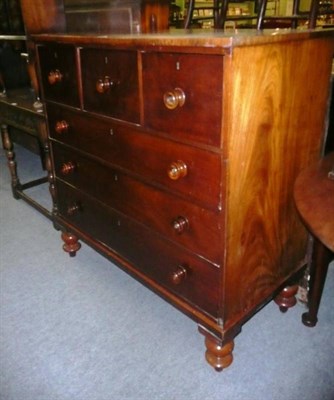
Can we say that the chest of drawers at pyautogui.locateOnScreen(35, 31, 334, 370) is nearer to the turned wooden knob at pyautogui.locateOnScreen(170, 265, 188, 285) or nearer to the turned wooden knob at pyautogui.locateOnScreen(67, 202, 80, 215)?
the turned wooden knob at pyautogui.locateOnScreen(170, 265, 188, 285)

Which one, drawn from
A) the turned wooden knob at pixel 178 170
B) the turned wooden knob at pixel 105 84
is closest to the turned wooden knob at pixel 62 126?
the turned wooden knob at pixel 105 84

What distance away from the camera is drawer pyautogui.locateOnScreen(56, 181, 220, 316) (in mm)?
1195

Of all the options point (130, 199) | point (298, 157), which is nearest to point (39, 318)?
point (130, 199)

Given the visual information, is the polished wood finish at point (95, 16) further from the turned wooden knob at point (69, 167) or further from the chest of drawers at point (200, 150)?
the turned wooden knob at point (69, 167)

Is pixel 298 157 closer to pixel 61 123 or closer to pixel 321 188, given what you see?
pixel 321 188

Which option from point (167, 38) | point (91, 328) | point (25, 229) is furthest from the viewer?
point (25, 229)

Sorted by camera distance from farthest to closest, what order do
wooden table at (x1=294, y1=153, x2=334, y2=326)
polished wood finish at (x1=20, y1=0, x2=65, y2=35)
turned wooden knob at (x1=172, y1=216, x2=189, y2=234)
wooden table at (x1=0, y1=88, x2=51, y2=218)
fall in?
wooden table at (x1=0, y1=88, x2=51, y2=218)
polished wood finish at (x1=20, y1=0, x2=65, y2=35)
turned wooden knob at (x1=172, y1=216, x2=189, y2=234)
wooden table at (x1=294, y1=153, x2=334, y2=326)

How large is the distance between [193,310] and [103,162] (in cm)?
63

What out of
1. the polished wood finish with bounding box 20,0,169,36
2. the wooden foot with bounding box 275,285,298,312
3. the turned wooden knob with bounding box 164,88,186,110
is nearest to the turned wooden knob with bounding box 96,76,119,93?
the turned wooden knob with bounding box 164,88,186,110

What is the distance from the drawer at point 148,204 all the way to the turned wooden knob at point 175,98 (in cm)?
29

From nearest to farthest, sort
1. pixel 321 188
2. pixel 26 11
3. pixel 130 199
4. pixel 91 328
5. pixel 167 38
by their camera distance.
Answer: pixel 321 188, pixel 167 38, pixel 130 199, pixel 91 328, pixel 26 11

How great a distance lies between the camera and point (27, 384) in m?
1.28

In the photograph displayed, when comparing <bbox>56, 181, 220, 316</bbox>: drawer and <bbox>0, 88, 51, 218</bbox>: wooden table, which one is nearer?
<bbox>56, 181, 220, 316</bbox>: drawer

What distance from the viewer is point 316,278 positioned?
54.1 inches
